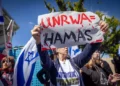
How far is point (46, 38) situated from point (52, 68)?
11.7 inches

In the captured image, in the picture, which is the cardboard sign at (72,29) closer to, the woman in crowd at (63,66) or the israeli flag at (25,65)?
the woman in crowd at (63,66)

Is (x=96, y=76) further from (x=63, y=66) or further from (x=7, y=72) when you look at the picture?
(x=7, y=72)

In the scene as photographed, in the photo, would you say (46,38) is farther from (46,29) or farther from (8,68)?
(8,68)

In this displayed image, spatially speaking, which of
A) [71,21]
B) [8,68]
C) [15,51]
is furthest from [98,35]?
[15,51]

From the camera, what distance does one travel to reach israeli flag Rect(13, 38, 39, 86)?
4.20 metres

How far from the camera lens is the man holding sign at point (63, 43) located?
295cm

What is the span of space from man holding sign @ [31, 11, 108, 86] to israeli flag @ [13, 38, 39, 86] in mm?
1155

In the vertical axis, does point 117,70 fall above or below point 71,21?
below

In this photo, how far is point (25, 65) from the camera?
169 inches

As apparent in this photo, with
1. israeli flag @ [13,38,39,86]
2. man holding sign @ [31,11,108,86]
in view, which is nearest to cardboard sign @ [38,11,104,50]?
man holding sign @ [31,11,108,86]

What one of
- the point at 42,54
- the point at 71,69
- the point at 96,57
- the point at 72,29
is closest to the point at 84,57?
the point at 71,69

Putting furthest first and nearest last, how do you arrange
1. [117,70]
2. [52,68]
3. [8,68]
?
[117,70], [8,68], [52,68]

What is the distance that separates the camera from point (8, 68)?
4211 mm

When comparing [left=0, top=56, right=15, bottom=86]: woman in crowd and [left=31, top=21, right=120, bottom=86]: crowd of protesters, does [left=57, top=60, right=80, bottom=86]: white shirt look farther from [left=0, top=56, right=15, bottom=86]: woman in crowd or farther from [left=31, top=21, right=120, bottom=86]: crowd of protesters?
[left=0, top=56, right=15, bottom=86]: woman in crowd
